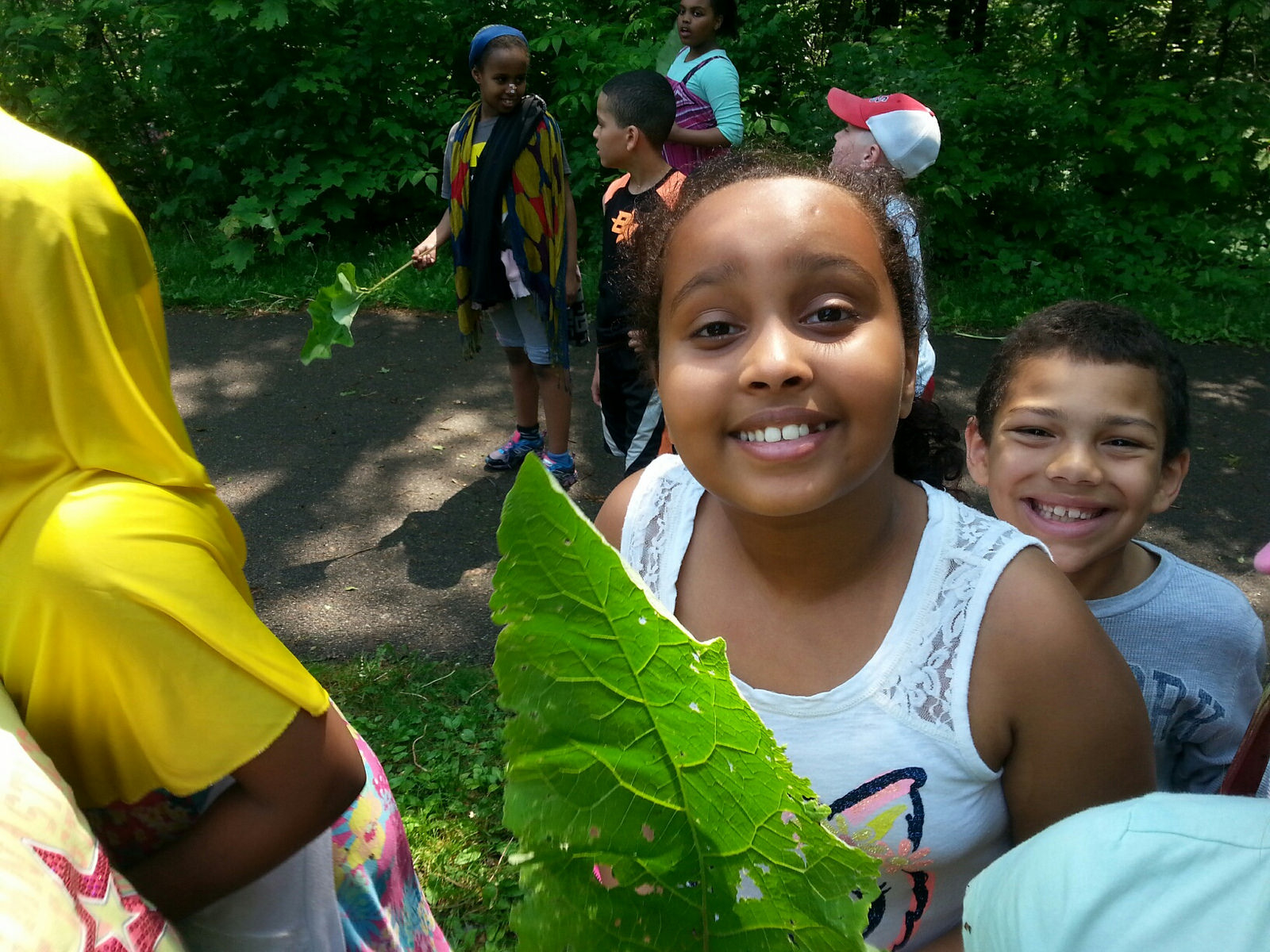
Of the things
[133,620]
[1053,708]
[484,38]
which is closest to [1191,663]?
[1053,708]

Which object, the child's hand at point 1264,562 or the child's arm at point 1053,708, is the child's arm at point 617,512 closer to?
the child's arm at point 1053,708

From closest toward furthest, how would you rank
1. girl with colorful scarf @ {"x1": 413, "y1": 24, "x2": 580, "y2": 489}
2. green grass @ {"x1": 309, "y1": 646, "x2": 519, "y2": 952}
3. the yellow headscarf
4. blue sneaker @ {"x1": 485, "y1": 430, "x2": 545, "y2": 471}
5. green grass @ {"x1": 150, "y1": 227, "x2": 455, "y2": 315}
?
the yellow headscarf, green grass @ {"x1": 309, "y1": 646, "x2": 519, "y2": 952}, girl with colorful scarf @ {"x1": 413, "y1": 24, "x2": 580, "y2": 489}, blue sneaker @ {"x1": 485, "y1": 430, "x2": 545, "y2": 471}, green grass @ {"x1": 150, "y1": 227, "x2": 455, "y2": 315}

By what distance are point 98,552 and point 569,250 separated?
3975 mm

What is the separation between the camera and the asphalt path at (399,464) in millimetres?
4117

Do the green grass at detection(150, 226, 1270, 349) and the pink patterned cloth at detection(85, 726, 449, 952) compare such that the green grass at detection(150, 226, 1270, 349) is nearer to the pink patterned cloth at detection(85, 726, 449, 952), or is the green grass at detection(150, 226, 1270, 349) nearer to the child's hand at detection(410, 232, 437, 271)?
the child's hand at detection(410, 232, 437, 271)

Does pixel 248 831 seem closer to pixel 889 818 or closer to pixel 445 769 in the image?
pixel 889 818

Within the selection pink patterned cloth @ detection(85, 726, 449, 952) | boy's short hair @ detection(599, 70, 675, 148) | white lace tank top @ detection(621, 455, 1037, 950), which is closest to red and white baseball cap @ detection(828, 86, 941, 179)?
boy's short hair @ detection(599, 70, 675, 148)

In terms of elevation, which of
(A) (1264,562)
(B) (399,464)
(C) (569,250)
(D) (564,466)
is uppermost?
(A) (1264,562)

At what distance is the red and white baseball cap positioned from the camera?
12.0ft

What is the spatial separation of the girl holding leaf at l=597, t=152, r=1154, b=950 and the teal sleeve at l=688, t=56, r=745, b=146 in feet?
12.5

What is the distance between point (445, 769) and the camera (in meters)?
3.17

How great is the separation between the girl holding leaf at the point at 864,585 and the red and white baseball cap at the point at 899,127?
262cm

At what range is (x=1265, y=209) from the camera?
26.5 feet

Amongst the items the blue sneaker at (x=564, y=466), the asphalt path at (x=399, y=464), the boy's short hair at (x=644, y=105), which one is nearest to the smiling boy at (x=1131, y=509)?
the asphalt path at (x=399, y=464)
